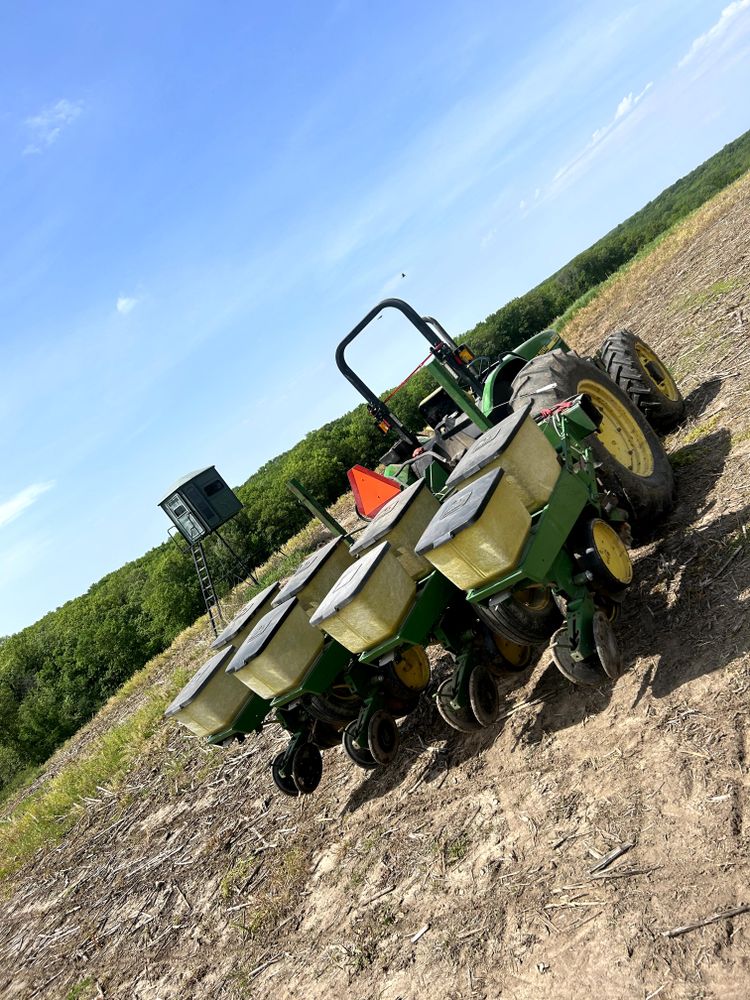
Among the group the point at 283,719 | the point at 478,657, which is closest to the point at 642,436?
the point at 478,657

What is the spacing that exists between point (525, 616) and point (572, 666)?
13.4 inches

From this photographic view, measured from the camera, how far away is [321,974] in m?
3.40

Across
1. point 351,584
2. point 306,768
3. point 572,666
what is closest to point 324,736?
point 306,768

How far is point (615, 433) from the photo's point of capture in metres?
5.38

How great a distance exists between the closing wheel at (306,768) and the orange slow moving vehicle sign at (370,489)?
6.31ft

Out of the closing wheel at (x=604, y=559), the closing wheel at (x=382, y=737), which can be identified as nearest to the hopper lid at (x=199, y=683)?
the closing wheel at (x=382, y=737)

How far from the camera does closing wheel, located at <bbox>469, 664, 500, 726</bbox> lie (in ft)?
13.0

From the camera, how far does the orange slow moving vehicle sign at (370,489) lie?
5.90 metres

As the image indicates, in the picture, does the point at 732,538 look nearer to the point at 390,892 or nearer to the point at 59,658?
the point at 390,892

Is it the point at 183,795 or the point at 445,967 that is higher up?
the point at 183,795

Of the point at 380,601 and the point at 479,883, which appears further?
the point at 380,601

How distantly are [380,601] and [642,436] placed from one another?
8.78 feet

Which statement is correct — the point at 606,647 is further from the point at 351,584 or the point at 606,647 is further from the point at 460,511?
the point at 351,584

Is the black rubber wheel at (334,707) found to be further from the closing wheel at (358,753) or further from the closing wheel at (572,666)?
the closing wheel at (572,666)
